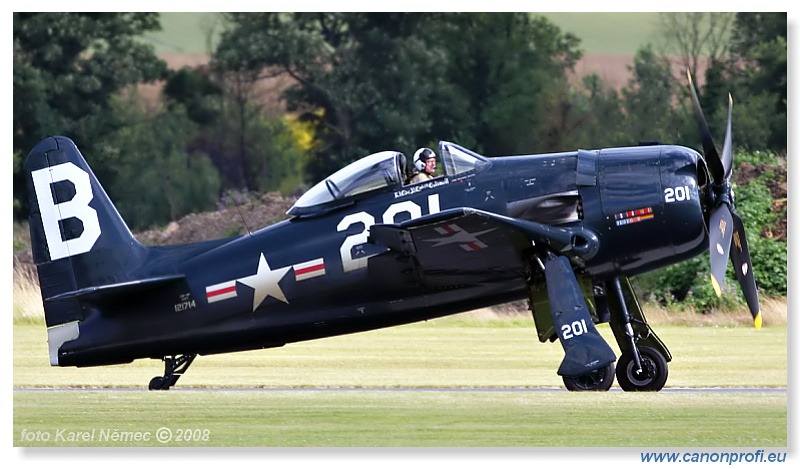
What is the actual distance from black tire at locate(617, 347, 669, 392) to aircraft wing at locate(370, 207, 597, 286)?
1551 millimetres

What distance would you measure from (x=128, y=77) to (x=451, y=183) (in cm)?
1499

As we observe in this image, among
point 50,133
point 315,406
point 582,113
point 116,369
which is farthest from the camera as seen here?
point 50,133

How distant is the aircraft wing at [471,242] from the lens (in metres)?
11.6

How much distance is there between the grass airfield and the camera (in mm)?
11367

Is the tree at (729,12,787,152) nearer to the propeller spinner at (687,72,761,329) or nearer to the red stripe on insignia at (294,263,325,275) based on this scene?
the propeller spinner at (687,72,761,329)

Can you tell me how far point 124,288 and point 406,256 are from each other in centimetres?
272

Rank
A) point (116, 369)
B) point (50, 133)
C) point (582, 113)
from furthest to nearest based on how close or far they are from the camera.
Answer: point (50, 133) < point (582, 113) < point (116, 369)

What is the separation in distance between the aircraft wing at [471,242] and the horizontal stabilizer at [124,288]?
7.43 ft

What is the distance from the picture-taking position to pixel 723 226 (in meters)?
12.0

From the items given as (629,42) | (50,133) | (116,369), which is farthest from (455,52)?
(116,369)

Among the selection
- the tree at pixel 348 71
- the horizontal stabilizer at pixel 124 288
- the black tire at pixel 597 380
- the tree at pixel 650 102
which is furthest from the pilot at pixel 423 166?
the tree at pixel 348 71

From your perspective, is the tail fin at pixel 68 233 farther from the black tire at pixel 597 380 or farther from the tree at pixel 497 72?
the tree at pixel 497 72

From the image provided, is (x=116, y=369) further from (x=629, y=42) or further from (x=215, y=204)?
(x=629, y=42)

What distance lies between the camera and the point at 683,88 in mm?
23688
